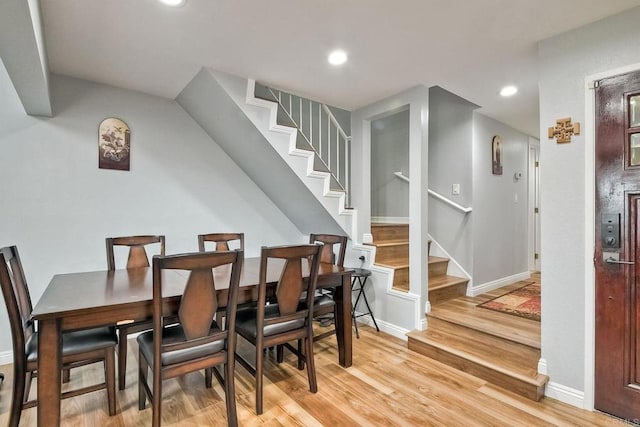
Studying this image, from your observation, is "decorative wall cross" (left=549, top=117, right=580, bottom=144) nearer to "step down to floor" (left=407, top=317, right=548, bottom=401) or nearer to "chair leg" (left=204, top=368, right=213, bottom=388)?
"step down to floor" (left=407, top=317, right=548, bottom=401)

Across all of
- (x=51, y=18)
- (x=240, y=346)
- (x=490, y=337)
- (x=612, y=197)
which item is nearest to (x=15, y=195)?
(x=51, y=18)

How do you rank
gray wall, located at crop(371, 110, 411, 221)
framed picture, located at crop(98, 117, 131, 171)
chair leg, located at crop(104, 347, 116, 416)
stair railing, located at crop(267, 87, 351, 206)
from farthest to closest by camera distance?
gray wall, located at crop(371, 110, 411, 221) → stair railing, located at crop(267, 87, 351, 206) → framed picture, located at crop(98, 117, 131, 171) → chair leg, located at crop(104, 347, 116, 416)

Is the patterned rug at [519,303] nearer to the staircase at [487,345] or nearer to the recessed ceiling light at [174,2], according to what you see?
the staircase at [487,345]

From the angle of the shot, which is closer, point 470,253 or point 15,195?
point 15,195

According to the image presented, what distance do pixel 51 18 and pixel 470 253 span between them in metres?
4.33

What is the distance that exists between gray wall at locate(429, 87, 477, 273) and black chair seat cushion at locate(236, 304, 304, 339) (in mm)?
2599

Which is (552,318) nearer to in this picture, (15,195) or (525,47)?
(525,47)

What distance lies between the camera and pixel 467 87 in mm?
3051

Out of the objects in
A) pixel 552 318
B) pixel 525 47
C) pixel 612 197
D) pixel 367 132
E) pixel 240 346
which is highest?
pixel 525 47

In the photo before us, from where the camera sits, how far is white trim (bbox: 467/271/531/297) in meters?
3.84

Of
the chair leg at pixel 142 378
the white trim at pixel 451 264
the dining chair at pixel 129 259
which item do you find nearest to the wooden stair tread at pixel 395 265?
the white trim at pixel 451 264

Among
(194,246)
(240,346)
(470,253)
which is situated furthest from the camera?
(470,253)

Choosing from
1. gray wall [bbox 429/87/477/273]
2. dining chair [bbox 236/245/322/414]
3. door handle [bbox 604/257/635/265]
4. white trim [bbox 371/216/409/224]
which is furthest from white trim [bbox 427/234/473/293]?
dining chair [bbox 236/245/322/414]

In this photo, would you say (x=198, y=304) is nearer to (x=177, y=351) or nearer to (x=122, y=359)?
(x=177, y=351)
